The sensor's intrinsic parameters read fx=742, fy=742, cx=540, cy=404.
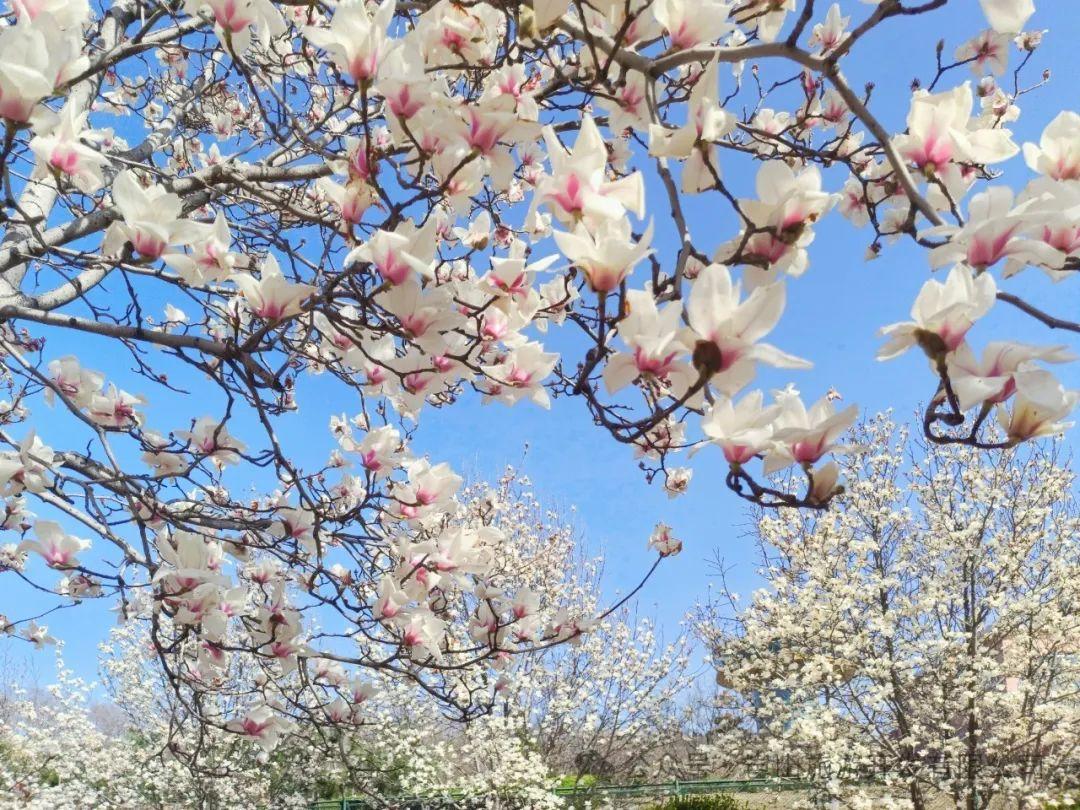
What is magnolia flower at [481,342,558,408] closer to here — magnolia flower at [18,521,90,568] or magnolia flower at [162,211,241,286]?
magnolia flower at [162,211,241,286]

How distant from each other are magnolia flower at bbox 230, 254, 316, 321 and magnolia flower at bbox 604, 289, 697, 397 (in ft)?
2.11

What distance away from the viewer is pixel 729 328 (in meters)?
0.81

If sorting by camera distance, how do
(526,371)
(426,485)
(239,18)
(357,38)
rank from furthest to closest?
(426,485) → (526,371) → (239,18) → (357,38)

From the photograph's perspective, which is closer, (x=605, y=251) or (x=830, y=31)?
(x=605, y=251)

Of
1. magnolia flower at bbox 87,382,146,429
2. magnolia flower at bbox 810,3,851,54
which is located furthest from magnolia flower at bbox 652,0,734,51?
magnolia flower at bbox 87,382,146,429

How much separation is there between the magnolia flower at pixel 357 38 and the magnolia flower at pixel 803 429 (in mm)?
754

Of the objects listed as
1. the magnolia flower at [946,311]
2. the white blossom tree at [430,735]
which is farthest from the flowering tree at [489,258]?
the white blossom tree at [430,735]

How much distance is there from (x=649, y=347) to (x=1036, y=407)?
416 mm

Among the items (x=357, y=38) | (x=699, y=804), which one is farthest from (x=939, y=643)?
(x=357, y=38)

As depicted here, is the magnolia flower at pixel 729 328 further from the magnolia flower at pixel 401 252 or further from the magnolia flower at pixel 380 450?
the magnolia flower at pixel 380 450

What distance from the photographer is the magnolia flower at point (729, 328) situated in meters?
0.78

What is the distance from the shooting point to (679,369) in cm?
89

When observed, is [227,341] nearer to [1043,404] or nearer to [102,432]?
[102,432]

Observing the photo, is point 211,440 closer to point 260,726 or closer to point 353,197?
point 260,726
